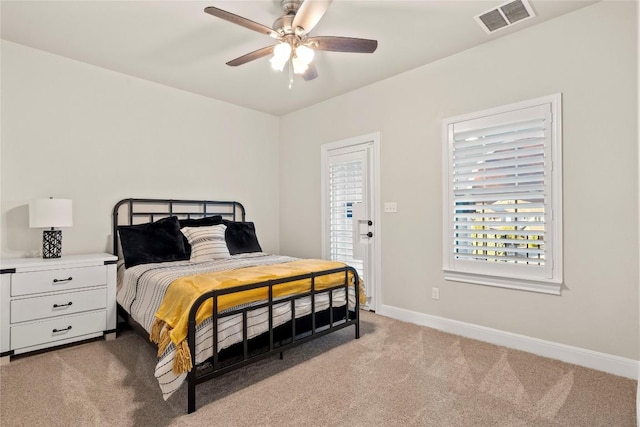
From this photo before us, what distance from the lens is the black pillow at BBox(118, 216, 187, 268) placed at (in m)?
3.24

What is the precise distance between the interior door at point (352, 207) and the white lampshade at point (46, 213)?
276cm

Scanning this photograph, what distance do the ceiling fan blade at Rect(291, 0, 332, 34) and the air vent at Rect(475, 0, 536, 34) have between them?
140cm

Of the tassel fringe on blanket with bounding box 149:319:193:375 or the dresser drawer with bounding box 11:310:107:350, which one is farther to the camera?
the dresser drawer with bounding box 11:310:107:350

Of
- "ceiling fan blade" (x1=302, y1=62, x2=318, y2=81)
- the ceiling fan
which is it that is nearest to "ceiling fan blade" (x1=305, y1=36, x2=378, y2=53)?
the ceiling fan

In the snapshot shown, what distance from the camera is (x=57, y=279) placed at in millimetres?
2832

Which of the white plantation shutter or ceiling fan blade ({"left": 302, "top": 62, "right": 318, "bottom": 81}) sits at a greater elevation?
ceiling fan blade ({"left": 302, "top": 62, "right": 318, "bottom": 81})

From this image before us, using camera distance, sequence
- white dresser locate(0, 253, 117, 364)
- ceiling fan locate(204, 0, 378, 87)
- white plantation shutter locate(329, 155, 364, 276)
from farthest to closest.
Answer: white plantation shutter locate(329, 155, 364, 276) < white dresser locate(0, 253, 117, 364) < ceiling fan locate(204, 0, 378, 87)

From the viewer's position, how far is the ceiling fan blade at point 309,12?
191cm

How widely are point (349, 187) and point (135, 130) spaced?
2.50m

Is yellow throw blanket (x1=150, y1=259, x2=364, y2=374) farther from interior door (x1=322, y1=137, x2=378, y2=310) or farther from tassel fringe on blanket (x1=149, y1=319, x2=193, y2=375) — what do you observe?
interior door (x1=322, y1=137, x2=378, y2=310)

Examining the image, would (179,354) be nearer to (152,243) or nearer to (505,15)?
(152,243)

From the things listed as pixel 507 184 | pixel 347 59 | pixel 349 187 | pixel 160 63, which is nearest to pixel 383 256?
pixel 349 187

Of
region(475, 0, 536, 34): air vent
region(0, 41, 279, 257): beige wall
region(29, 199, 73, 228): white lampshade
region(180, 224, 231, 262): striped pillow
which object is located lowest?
region(180, 224, 231, 262): striped pillow

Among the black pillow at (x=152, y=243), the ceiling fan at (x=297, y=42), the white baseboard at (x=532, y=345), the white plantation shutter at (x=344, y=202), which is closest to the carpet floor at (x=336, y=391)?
the white baseboard at (x=532, y=345)
